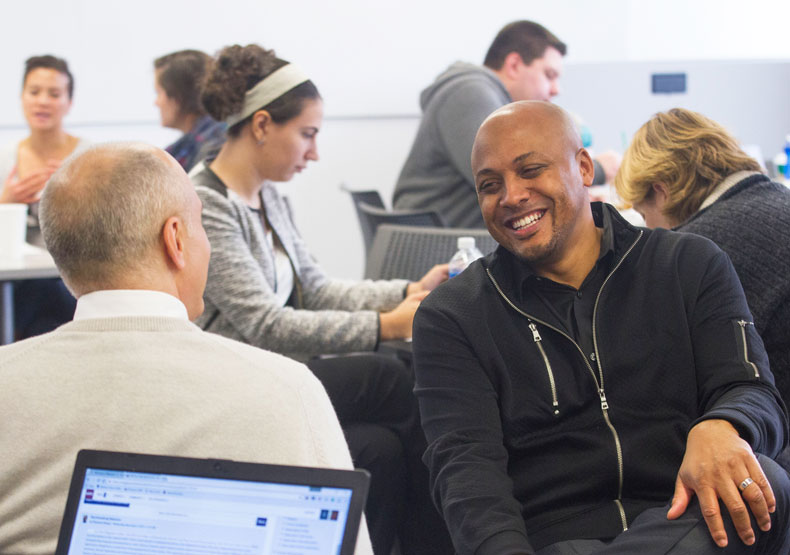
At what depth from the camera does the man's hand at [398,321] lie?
230 cm

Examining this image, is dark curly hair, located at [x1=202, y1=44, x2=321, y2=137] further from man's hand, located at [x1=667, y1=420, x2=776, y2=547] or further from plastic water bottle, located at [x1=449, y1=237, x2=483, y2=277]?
man's hand, located at [x1=667, y1=420, x2=776, y2=547]

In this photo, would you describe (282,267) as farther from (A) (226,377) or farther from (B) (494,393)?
(A) (226,377)

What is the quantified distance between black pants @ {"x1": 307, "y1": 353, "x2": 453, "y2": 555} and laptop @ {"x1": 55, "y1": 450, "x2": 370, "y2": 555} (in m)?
1.24

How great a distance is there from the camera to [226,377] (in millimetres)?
1072

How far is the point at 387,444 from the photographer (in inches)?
87.8

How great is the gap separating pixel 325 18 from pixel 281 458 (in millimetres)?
4766

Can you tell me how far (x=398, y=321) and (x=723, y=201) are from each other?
2.67 feet

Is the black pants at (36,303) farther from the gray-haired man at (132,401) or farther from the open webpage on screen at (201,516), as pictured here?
the open webpage on screen at (201,516)

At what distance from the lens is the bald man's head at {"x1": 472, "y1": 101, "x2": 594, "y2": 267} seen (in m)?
1.59

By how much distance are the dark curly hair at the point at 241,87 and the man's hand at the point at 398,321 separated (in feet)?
1.93

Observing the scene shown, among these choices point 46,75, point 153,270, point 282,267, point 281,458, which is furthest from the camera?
point 46,75

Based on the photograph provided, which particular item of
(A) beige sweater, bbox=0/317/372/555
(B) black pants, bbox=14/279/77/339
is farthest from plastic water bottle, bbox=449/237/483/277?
(B) black pants, bbox=14/279/77/339

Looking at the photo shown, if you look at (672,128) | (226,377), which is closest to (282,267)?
(672,128)

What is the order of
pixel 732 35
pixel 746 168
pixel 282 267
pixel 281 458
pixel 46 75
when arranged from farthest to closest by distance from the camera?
pixel 732 35
pixel 46 75
pixel 282 267
pixel 746 168
pixel 281 458
